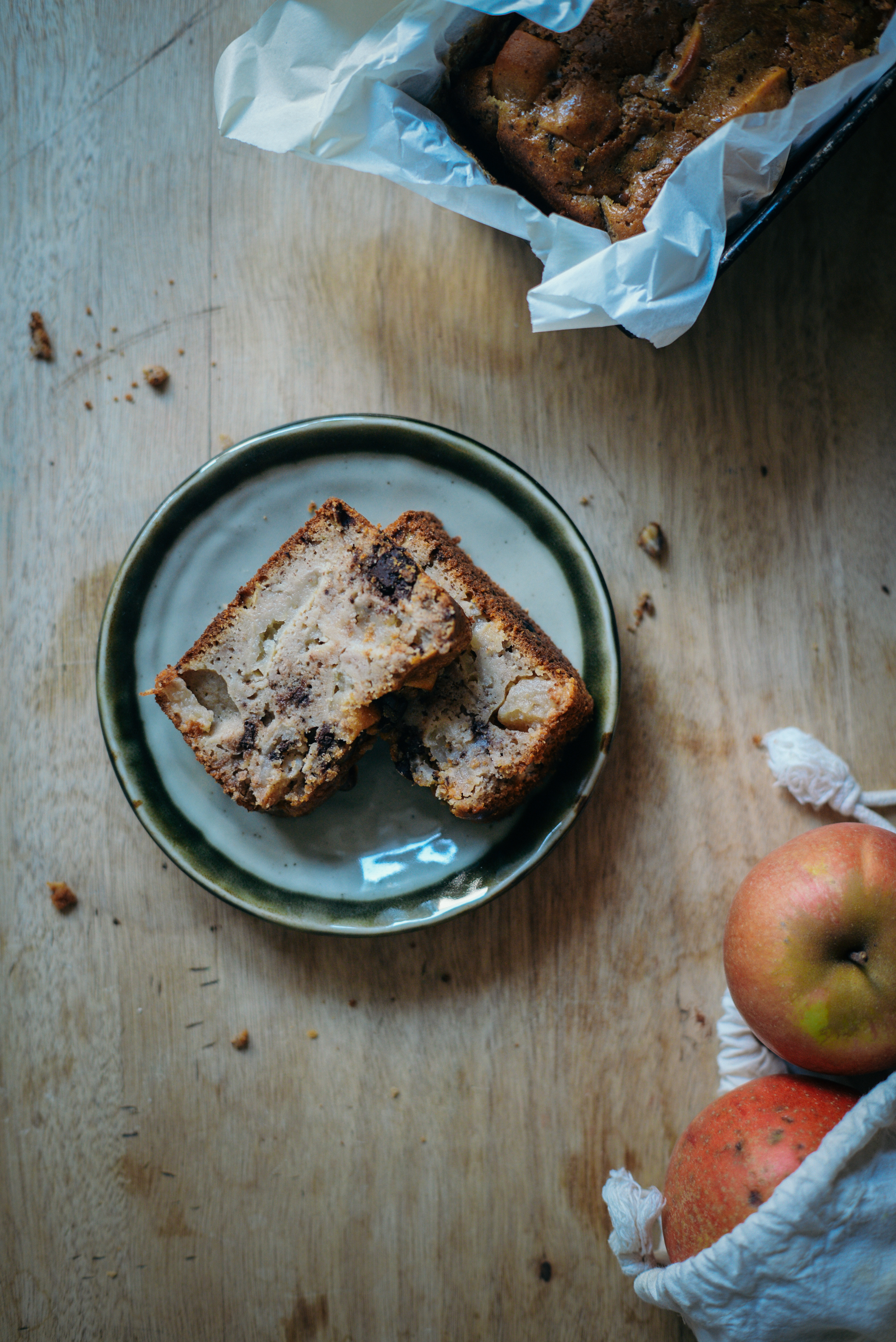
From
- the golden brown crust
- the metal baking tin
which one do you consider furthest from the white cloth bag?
the metal baking tin

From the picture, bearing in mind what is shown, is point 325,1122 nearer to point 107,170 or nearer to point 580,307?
point 580,307

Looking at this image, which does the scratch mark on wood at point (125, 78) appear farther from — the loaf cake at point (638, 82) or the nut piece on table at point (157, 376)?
the loaf cake at point (638, 82)

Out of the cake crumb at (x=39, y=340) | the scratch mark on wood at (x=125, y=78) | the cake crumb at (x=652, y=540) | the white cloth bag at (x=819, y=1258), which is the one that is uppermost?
the scratch mark on wood at (x=125, y=78)

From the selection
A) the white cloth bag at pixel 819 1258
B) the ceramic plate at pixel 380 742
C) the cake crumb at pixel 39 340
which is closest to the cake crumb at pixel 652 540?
the ceramic plate at pixel 380 742

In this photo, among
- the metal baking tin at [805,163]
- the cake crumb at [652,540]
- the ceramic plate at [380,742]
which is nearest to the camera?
the metal baking tin at [805,163]

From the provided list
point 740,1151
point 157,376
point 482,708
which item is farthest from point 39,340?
point 740,1151
